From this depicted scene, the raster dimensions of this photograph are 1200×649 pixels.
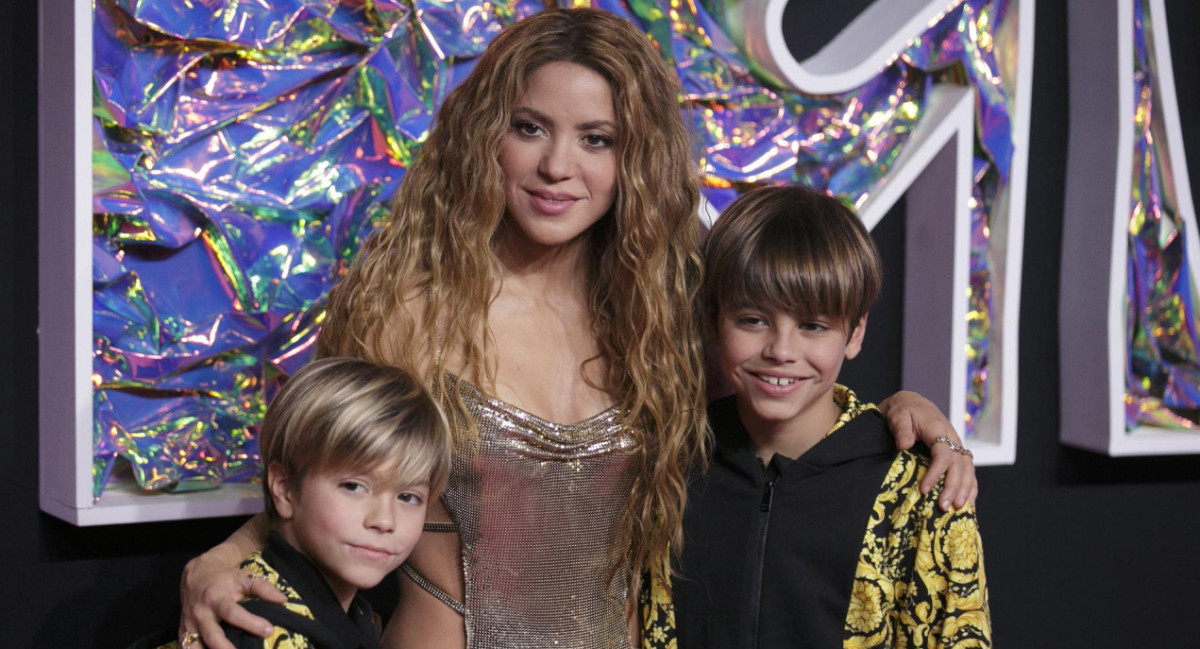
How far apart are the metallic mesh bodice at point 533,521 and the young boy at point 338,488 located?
181 mm

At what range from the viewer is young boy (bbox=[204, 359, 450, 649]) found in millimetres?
1427

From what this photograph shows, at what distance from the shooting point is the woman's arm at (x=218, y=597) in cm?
134

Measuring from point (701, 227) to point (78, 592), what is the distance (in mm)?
1321

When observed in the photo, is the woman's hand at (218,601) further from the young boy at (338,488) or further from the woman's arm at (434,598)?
the woman's arm at (434,598)

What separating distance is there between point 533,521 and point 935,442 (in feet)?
1.93

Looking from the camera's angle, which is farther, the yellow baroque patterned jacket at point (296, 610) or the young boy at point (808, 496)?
the young boy at point (808, 496)

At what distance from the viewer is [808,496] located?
5.56 feet

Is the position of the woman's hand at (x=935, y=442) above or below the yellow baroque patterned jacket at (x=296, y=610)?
above

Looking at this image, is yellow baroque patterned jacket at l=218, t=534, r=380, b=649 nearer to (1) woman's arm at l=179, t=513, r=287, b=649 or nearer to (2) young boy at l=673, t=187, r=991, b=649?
(1) woman's arm at l=179, t=513, r=287, b=649

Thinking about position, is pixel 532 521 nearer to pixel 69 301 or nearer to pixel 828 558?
pixel 828 558

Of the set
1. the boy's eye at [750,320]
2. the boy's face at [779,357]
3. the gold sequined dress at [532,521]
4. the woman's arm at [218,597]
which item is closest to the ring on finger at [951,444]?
the boy's face at [779,357]

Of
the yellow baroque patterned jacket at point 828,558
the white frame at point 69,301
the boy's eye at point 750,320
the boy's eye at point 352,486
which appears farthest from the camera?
the white frame at point 69,301

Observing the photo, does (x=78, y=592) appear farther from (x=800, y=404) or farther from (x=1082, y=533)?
(x=1082, y=533)

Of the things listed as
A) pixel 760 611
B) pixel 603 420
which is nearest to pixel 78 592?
pixel 603 420
